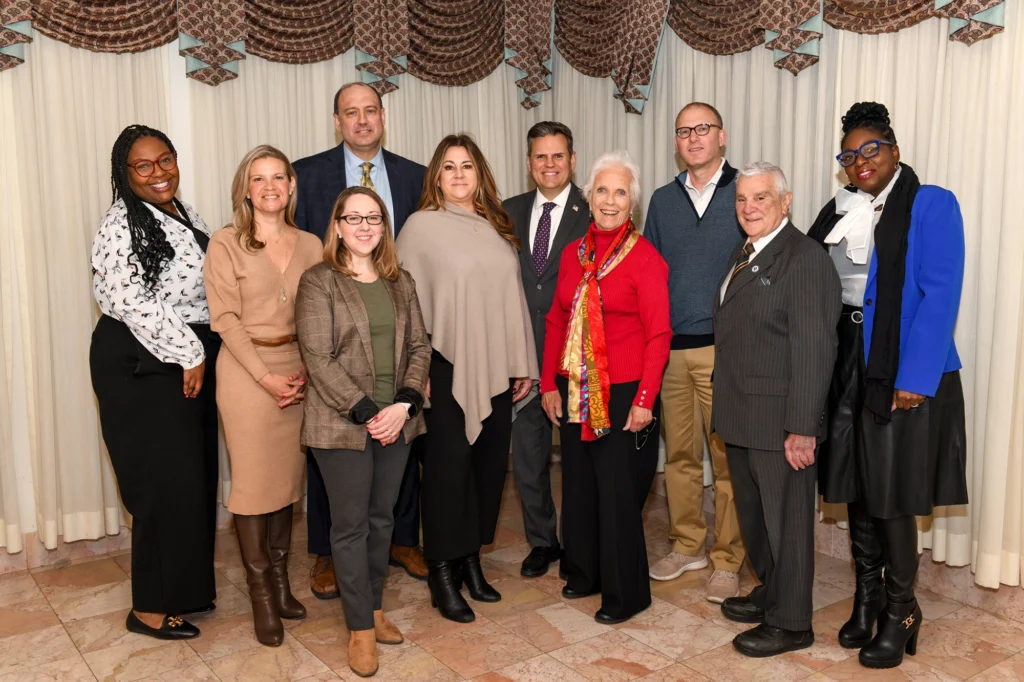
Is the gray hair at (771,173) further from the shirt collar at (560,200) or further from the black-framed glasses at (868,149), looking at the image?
the shirt collar at (560,200)

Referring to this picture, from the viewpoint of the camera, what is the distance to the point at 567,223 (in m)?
3.70

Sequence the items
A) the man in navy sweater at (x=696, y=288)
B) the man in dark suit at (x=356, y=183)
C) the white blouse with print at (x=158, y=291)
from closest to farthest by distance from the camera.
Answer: the white blouse with print at (x=158, y=291) < the man in navy sweater at (x=696, y=288) < the man in dark suit at (x=356, y=183)

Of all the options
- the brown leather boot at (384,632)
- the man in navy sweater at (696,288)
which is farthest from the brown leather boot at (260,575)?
the man in navy sweater at (696,288)

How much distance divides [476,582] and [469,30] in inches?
118

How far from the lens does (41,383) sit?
394cm

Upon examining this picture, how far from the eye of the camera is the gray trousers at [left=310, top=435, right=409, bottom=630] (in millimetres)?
2887

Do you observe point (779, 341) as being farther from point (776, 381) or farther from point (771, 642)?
point (771, 642)

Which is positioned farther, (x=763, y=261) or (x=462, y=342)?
(x=462, y=342)

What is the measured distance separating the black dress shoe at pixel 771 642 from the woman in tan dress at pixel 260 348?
64.4 inches

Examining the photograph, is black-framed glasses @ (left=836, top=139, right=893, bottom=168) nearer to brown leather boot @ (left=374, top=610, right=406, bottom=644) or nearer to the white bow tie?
the white bow tie

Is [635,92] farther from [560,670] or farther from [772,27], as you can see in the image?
[560,670]

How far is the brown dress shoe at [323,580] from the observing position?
358 cm

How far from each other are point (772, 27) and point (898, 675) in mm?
2582

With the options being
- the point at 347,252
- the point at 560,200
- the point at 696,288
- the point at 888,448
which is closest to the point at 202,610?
the point at 347,252
